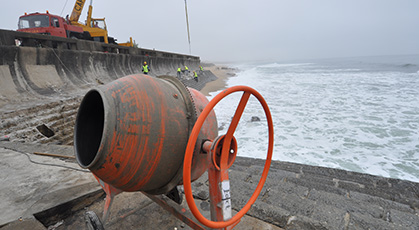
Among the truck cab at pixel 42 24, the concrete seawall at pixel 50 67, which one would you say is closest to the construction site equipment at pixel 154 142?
the concrete seawall at pixel 50 67

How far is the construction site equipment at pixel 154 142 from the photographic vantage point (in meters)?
1.32

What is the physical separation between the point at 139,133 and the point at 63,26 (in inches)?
523

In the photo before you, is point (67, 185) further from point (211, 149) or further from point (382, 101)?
point (382, 101)

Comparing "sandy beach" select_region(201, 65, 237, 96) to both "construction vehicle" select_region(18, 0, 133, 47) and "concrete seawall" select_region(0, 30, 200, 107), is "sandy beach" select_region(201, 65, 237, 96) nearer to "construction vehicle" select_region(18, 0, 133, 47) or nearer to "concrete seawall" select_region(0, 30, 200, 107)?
"concrete seawall" select_region(0, 30, 200, 107)

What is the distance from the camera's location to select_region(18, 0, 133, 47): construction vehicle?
10328 millimetres

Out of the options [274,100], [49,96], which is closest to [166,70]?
[274,100]

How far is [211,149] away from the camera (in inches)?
55.3

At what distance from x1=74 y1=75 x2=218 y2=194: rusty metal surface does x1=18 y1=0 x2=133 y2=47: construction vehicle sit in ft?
39.4

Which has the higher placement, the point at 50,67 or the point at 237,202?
the point at 50,67

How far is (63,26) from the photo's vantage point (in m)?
11.3

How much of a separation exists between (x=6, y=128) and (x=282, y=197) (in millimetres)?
5700

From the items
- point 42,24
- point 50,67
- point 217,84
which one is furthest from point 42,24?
point 217,84

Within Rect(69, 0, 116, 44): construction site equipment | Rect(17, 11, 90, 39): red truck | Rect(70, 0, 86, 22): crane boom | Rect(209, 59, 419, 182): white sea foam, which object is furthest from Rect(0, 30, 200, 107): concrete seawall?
Rect(209, 59, 419, 182): white sea foam

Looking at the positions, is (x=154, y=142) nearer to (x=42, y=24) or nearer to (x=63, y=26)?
(x=42, y=24)
